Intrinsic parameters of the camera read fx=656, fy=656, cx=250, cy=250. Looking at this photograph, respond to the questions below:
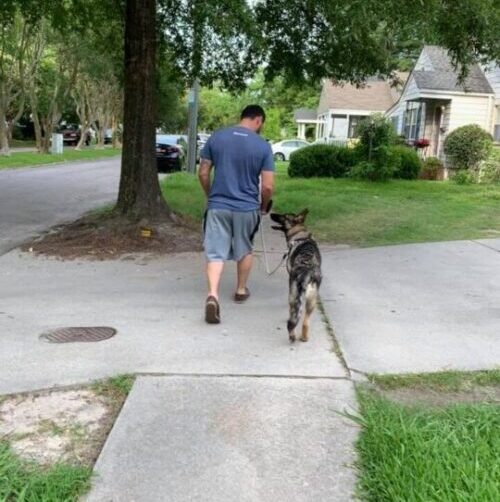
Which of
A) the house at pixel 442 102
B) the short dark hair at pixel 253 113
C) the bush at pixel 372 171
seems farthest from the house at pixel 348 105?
the short dark hair at pixel 253 113

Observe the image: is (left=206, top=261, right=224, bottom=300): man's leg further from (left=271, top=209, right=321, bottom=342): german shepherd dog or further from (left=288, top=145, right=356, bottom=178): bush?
(left=288, top=145, right=356, bottom=178): bush

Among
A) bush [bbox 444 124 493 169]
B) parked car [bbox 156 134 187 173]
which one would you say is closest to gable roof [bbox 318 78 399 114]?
parked car [bbox 156 134 187 173]

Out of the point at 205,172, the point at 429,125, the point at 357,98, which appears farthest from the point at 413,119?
the point at 205,172

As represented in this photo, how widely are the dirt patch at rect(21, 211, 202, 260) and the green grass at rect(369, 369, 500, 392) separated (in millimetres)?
4914

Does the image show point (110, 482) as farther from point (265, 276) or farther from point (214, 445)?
point (265, 276)

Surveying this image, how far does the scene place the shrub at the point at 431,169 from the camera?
21531 mm

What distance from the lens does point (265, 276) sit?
733 centimetres

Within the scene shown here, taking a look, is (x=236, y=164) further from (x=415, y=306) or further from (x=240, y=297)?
(x=415, y=306)

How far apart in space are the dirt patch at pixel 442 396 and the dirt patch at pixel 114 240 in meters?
5.10

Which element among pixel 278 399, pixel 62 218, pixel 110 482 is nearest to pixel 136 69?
pixel 62 218

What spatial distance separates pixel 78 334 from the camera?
5.17 meters

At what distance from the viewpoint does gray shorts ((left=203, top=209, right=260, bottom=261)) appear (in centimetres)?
564

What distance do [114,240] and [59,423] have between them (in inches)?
221

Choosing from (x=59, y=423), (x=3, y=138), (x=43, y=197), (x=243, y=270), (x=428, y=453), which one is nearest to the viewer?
(x=428, y=453)
